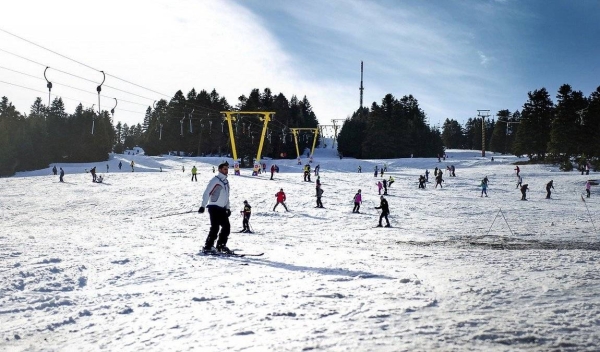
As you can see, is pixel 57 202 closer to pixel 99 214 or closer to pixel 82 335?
pixel 99 214

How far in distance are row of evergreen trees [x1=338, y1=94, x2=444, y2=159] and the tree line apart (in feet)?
45.3

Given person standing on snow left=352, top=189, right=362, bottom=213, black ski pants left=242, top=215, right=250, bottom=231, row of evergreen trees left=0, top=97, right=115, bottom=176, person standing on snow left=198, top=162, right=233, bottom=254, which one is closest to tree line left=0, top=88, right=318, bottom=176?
row of evergreen trees left=0, top=97, right=115, bottom=176

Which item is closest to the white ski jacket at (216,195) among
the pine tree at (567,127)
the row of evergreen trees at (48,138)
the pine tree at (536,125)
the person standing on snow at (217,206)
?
the person standing on snow at (217,206)

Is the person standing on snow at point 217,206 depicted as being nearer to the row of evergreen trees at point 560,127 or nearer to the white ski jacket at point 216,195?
the white ski jacket at point 216,195

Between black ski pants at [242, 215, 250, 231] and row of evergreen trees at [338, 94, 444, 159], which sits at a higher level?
row of evergreen trees at [338, 94, 444, 159]

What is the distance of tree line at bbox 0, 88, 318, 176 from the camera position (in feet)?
249

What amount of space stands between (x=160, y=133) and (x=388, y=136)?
184 feet

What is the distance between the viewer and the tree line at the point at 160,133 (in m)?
76.0

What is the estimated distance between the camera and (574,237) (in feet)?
47.6

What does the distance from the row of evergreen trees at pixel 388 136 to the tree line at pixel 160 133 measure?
13821 millimetres

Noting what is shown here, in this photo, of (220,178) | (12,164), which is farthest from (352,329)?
(12,164)

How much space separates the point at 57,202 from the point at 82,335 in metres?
31.2

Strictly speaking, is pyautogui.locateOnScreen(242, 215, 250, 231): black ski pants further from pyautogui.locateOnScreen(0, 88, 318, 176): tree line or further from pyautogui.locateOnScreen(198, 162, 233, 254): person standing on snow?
pyautogui.locateOnScreen(0, 88, 318, 176): tree line

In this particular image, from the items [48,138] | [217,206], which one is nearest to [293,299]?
[217,206]
